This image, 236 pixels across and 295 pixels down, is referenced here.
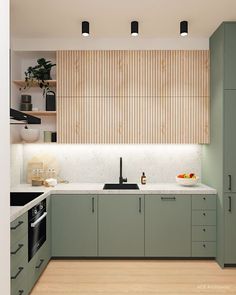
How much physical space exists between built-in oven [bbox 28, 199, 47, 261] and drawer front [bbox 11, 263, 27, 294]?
19 cm

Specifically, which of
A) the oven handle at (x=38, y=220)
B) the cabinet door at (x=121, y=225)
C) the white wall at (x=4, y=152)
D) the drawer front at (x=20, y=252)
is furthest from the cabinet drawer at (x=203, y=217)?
the white wall at (x=4, y=152)

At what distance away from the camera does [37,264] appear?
9.57ft

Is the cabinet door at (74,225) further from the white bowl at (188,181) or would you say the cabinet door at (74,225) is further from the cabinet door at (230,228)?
the cabinet door at (230,228)

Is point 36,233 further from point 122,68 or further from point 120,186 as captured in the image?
point 122,68

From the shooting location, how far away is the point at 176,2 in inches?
110

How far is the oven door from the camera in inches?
107

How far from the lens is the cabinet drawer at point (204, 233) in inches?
138

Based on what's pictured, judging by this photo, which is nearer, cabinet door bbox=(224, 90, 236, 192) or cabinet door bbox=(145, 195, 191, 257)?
cabinet door bbox=(224, 90, 236, 192)

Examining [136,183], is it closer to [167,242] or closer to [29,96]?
[167,242]

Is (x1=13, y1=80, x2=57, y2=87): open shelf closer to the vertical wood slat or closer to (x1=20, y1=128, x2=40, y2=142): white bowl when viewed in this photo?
the vertical wood slat

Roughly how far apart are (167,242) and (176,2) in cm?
269

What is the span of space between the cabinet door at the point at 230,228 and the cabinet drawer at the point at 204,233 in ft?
0.72

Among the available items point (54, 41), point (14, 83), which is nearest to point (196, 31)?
point (54, 41)

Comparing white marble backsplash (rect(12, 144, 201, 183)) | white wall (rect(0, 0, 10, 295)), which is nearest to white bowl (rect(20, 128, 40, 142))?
white marble backsplash (rect(12, 144, 201, 183))
